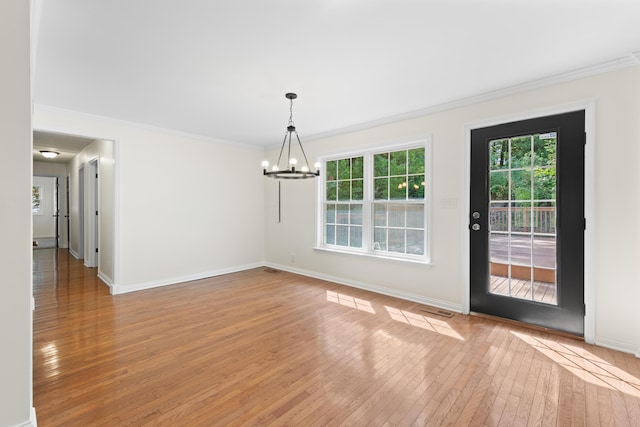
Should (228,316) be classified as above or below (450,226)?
below

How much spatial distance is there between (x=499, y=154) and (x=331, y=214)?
108 inches

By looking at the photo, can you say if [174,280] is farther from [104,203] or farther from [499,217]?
[499,217]

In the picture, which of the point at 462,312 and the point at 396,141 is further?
the point at 396,141

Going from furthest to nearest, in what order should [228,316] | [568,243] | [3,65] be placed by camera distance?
1. [228,316]
2. [568,243]
3. [3,65]

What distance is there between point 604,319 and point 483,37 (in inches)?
109

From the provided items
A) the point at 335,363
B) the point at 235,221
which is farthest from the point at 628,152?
the point at 235,221

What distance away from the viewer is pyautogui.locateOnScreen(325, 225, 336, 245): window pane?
5.28 metres

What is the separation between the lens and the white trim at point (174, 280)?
14.6 feet

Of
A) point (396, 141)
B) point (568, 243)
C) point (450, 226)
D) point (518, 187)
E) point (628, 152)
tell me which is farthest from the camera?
point (396, 141)

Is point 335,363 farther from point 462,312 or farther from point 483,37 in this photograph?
point 483,37

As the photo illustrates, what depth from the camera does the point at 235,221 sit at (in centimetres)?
593

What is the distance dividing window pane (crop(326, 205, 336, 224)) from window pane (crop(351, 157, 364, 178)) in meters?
0.69

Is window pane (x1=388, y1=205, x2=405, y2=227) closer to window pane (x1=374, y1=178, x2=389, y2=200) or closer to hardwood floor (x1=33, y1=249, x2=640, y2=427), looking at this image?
window pane (x1=374, y1=178, x2=389, y2=200)

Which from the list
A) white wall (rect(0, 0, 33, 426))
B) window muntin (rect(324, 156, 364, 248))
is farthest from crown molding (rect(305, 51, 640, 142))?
white wall (rect(0, 0, 33, 426))
